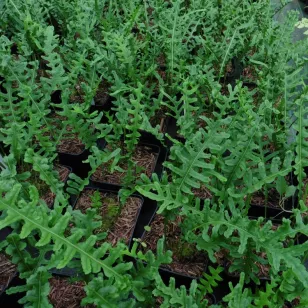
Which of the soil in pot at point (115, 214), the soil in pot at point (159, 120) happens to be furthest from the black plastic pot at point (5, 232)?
the soil in pot at point (159, 120)

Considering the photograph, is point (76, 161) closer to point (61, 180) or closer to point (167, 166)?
point (61, 180)

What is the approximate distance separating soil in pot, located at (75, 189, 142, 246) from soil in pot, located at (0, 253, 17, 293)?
0.27 metres

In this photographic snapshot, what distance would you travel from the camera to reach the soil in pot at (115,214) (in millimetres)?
1300

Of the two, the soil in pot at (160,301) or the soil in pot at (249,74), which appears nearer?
the soil in pot at (160,301)

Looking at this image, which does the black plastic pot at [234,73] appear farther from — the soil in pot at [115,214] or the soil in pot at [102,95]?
the soil in pot at [115,214]

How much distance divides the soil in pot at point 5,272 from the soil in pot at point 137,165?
1.33 feet

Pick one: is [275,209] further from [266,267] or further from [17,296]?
[17,296]

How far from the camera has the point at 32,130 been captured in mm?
1247

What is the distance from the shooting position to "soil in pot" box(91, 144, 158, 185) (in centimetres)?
146

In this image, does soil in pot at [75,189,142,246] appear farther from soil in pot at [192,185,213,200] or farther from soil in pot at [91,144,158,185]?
soil in pot at [192,185,213,200]

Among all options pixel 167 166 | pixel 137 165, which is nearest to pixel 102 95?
pixel 137 165

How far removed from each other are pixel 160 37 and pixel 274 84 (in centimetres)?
52

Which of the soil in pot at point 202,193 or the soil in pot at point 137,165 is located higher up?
the soil in pot at point 202,193

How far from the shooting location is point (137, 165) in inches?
59.2
